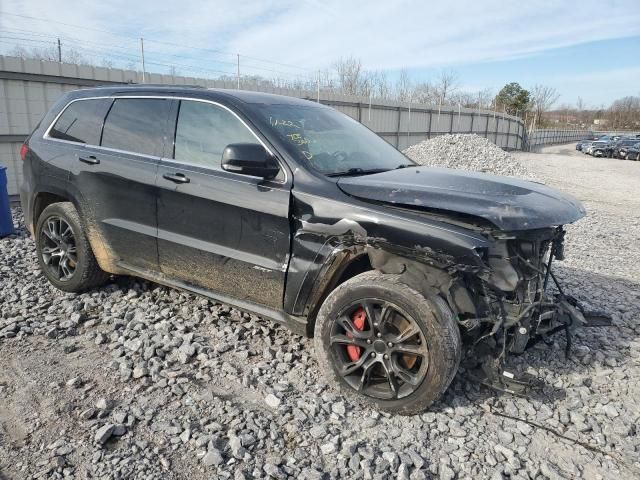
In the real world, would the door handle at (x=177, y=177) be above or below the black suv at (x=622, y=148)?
above

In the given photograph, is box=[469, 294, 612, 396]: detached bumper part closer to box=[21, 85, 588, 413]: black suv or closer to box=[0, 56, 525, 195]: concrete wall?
box=[21, 85, 588, 413]: black suv

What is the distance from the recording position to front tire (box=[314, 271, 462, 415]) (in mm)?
2803

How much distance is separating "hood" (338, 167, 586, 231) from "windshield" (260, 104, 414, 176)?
253mm

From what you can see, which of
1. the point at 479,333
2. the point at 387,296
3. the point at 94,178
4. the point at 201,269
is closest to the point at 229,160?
the point at 201,269

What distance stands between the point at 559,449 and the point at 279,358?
6.20 ft

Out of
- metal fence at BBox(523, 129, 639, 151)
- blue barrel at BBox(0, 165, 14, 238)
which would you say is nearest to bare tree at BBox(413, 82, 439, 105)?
metal fence at BBox(523, 129, 639, 151)

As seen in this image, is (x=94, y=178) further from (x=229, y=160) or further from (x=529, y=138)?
(x=529, y=138)

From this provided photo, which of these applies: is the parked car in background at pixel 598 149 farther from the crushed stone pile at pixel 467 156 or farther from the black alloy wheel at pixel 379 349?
the black alloy wheel at pixel 379 349

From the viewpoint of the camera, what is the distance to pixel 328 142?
12.1 ft

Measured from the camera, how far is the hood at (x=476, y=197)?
278cm

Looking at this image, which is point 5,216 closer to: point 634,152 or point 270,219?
point 270,219

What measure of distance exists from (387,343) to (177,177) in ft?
6.43

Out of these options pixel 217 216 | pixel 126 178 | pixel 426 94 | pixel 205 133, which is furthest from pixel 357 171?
pixel 426 94

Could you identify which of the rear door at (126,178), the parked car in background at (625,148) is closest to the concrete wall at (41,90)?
the rear door at (126,178)
